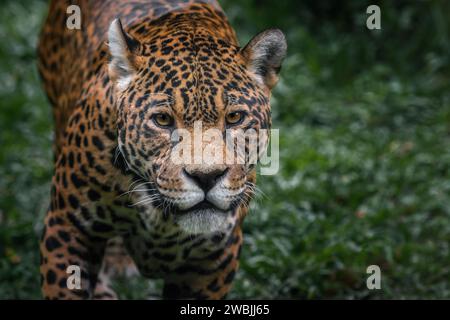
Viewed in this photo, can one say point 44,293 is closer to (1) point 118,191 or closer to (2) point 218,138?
(1) point 118,191

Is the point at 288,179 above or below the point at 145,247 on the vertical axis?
above

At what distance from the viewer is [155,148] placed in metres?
4.96

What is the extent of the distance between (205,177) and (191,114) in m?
0.38

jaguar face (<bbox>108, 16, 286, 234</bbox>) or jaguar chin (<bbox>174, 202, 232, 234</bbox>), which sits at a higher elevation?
jaguar face (<bbox>108, 16, 286, 234</bbox>)

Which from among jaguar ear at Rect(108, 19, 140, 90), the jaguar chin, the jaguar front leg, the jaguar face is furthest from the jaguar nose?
the jaguar front leg

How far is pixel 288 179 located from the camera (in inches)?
352

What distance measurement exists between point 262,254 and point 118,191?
100 inches

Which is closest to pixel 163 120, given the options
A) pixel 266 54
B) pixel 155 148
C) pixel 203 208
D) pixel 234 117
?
pixel 155 148

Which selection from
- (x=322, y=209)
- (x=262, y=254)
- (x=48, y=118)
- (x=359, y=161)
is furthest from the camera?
(x=48, y=118)

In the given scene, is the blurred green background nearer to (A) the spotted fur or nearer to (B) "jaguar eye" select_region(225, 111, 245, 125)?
(A) the spotted fur

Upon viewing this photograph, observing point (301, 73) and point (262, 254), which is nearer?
point (262, 254)

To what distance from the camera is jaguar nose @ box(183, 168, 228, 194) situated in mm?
4707

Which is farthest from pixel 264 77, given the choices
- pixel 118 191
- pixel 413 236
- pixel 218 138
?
pixel 413 236
